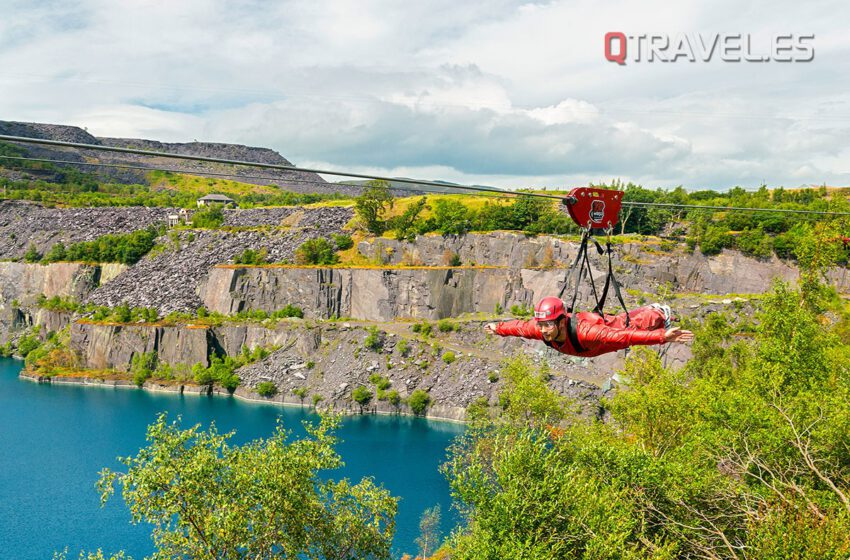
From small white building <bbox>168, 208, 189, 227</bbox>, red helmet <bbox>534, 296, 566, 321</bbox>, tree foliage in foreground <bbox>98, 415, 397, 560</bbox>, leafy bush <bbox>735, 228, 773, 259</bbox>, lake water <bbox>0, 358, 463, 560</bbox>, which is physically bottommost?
lake water <bbox>0, 358, 463, 560</bbox>

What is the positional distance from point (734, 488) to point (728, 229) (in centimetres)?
4609

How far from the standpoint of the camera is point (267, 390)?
55250 millimetres

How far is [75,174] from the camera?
12519 cm

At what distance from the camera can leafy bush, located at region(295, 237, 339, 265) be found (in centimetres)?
6662

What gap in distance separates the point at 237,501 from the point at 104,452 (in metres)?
32.4

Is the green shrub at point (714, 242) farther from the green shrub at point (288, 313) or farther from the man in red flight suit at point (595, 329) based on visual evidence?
the man in red flight suit at point (595, 329)

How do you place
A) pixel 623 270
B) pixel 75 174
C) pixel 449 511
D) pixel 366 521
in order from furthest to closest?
pixel 75 174 < pixel 623 270 < pixel 449 511 < pixel 366 521

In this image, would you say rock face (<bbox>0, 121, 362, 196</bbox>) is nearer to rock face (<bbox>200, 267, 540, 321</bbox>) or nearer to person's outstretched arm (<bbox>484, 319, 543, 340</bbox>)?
rock face (<bbox>200, 267, 540, 321</bbox>)

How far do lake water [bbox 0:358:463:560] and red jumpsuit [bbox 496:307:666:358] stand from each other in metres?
23.9

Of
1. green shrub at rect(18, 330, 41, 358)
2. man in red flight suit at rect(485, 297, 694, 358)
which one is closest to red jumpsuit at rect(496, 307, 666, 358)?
man in red flight suit at rect(485, 297, 694, 358)

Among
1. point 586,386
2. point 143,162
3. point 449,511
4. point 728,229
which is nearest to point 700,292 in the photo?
point 728,229

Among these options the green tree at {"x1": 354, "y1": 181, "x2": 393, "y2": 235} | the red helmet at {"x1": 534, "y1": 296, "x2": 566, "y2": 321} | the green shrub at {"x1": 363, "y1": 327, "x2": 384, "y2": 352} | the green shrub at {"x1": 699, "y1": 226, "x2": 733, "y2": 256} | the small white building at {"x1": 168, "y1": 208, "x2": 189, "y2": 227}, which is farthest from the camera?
the small white building at {"x1": 168, "y1": 208, "x2": 189, "y2": 227}

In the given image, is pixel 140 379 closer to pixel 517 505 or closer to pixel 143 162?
pixel 517 505

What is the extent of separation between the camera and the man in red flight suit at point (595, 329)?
7480 millimetres
